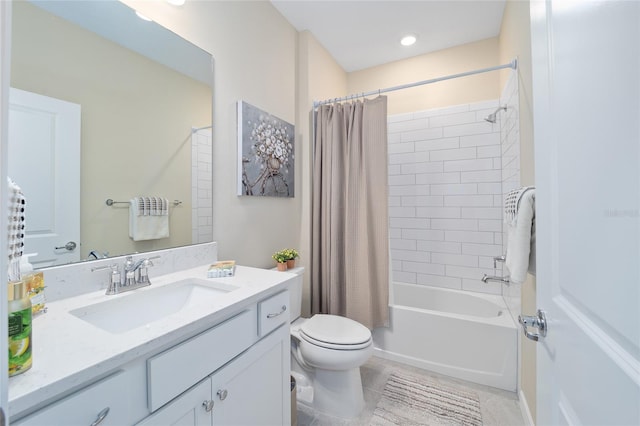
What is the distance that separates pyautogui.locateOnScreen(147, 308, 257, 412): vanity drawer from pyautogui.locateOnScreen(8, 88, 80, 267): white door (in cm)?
60


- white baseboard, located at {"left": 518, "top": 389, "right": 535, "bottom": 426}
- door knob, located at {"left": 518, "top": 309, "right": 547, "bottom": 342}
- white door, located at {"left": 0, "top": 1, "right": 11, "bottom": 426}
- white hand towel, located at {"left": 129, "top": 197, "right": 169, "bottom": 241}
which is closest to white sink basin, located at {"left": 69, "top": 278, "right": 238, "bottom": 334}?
white hand towel, located at {"left": 129, "top": 197, "right": 169, "bottom": 241}

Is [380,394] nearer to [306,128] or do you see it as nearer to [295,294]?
[295,294]

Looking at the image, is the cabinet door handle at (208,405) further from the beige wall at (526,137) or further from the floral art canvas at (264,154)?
the beige wall at (526,137)

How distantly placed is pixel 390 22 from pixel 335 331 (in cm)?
239

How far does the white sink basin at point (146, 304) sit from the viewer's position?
2.98ft

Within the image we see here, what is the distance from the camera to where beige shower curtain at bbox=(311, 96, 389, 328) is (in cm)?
209

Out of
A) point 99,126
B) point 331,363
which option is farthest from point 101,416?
point 331,363

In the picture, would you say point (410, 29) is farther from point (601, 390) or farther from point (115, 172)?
point (601, 390)

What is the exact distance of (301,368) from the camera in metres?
1.77

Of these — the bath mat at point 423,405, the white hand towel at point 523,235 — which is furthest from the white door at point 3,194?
the bath mat at point 423,405

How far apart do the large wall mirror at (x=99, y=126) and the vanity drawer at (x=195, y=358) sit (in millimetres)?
604

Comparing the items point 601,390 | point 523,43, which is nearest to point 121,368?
point 601,390

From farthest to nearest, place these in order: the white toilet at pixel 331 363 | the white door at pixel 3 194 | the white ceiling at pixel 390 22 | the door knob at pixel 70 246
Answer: the white ceiling at pixel 390 22
the white toilet at pixel 331 363
the door knob at pixel 70 246
the white door at pixel 3 194

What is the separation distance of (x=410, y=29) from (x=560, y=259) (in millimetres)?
2359
